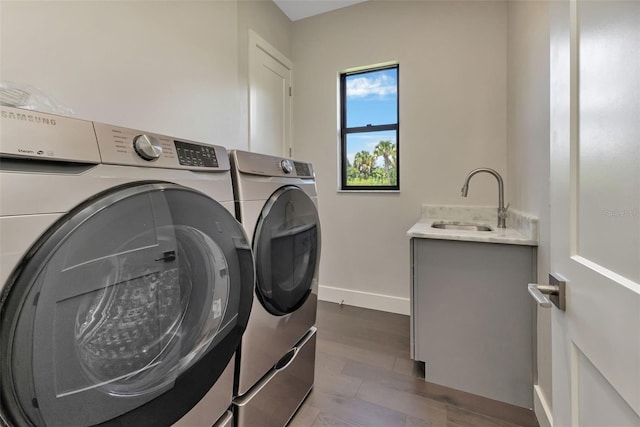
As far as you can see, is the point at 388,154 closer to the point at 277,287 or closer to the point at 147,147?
the point at 277,287

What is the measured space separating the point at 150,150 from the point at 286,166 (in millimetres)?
595

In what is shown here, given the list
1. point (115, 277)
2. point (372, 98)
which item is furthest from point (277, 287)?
point (372, 98)

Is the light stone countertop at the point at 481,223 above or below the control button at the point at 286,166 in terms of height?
below

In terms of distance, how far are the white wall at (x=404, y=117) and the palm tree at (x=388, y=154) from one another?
6.1 inches

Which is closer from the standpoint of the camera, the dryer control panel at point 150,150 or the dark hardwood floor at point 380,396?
the dryer control panel at point 150,150

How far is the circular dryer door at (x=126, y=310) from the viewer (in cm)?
46

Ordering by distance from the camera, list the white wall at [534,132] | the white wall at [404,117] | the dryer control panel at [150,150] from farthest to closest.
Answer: the white wall at [404,117] → the white wall at [534,132] → the dryer control panel at [150,150]

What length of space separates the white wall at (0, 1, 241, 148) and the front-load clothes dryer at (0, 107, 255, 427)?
2.88 feet

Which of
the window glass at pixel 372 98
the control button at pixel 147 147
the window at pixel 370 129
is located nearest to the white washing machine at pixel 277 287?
the control button at pixel 147 147

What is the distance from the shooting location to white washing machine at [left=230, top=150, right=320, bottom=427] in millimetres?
947

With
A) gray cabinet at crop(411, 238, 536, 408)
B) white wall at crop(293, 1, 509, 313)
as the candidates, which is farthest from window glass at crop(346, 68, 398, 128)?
gray cabinet at crop(411, 238, 536, 408)

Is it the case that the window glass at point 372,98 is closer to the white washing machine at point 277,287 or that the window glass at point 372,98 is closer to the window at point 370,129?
the window at point 370,129

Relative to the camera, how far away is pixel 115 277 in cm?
58

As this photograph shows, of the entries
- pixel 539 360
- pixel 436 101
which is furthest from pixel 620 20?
pixel 436 101
